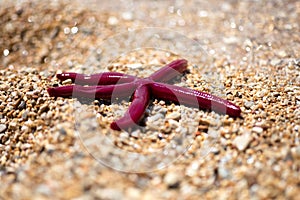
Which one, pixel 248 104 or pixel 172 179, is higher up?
pixel 248 104

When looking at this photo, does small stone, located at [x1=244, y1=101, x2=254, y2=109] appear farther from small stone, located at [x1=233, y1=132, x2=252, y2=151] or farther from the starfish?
small stone, located at [x1=233, y1=132, x2=252, y2=151]

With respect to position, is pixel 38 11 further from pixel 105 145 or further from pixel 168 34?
pixel 105 145

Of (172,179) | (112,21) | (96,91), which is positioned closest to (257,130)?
(172,179)

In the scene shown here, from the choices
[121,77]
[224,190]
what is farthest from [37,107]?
[224,190]

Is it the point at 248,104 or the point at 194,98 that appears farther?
the point at 248,104

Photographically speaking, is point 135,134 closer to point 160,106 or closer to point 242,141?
point 160,106

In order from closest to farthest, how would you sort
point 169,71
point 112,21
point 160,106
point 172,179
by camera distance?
point 172,179 < point 160,106 < point 169,71 < point 112,21

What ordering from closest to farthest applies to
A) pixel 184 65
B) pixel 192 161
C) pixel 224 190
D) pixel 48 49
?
pixel 224 190 → pixel 192 161 → pixel 184 65 → pixel 48 49

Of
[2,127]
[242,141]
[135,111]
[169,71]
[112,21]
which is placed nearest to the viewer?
[242,141]
